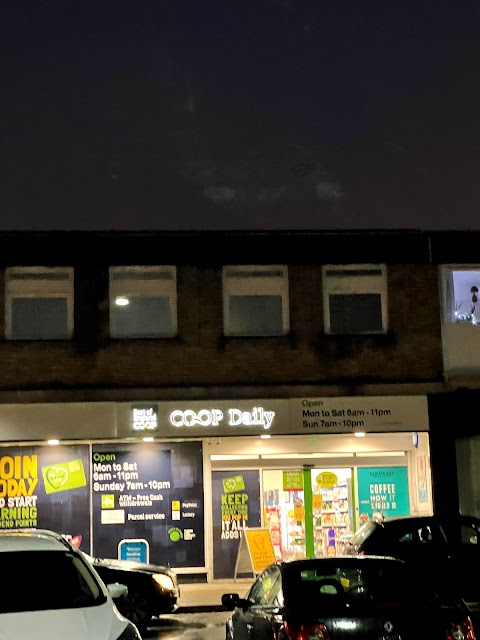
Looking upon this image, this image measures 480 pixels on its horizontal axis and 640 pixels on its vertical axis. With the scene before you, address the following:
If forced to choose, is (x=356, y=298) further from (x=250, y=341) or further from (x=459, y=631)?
(x=459, y=631)

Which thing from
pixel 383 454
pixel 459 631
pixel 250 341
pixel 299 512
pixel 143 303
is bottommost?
pixel 459 631

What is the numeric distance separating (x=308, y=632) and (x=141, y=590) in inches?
293

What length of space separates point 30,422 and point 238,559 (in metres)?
5.06

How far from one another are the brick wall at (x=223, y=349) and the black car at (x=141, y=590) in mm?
5113

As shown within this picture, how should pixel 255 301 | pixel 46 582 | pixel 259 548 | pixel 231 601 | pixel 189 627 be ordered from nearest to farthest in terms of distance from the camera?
pixel 46 582, pixel 231 601, pixel 189 627, pixel 259 548, pixel 255 301

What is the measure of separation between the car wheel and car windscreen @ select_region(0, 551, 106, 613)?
5.94m

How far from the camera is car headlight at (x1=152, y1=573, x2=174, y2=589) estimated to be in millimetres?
14781

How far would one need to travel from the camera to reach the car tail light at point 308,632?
7.69m

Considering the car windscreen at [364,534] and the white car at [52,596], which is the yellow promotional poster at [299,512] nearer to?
the car windscreen at [364,534]

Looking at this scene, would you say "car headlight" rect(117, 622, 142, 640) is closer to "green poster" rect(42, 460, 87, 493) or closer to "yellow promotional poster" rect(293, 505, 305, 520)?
"green poster" rect(42, 460, 87, 493)

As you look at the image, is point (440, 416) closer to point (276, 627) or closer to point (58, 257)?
point (58, 257)

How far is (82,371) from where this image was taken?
1912 centimetres

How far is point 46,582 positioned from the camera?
27.6 ft

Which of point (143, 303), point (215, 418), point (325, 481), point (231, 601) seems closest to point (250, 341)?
point (215, 418)
